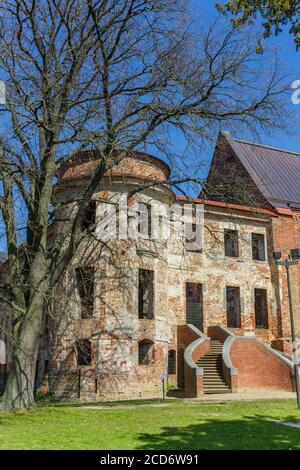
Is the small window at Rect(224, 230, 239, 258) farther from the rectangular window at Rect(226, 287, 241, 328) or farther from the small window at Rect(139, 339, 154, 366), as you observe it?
the small window at Rect(139, 339, 154, 366)

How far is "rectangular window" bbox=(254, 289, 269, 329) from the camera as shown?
1077 inches

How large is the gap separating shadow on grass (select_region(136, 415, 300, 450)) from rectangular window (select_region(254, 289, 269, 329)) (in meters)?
15.9

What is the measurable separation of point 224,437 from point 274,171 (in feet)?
80.3

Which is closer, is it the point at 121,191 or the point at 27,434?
the point at 27,434

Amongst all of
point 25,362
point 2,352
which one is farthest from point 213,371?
point 2,352

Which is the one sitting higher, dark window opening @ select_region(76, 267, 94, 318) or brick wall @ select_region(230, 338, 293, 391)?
dark window opening @ select_region(76, 267, 94, 318)

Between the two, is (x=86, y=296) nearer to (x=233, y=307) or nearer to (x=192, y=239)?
(x=192, y=239)

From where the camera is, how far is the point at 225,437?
31.3 ft

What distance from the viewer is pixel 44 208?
15828 mm

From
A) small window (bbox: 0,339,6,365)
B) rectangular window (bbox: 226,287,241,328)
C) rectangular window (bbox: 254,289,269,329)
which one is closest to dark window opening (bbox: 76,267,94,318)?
rectangular window (bbox: 226,287,241,328)
